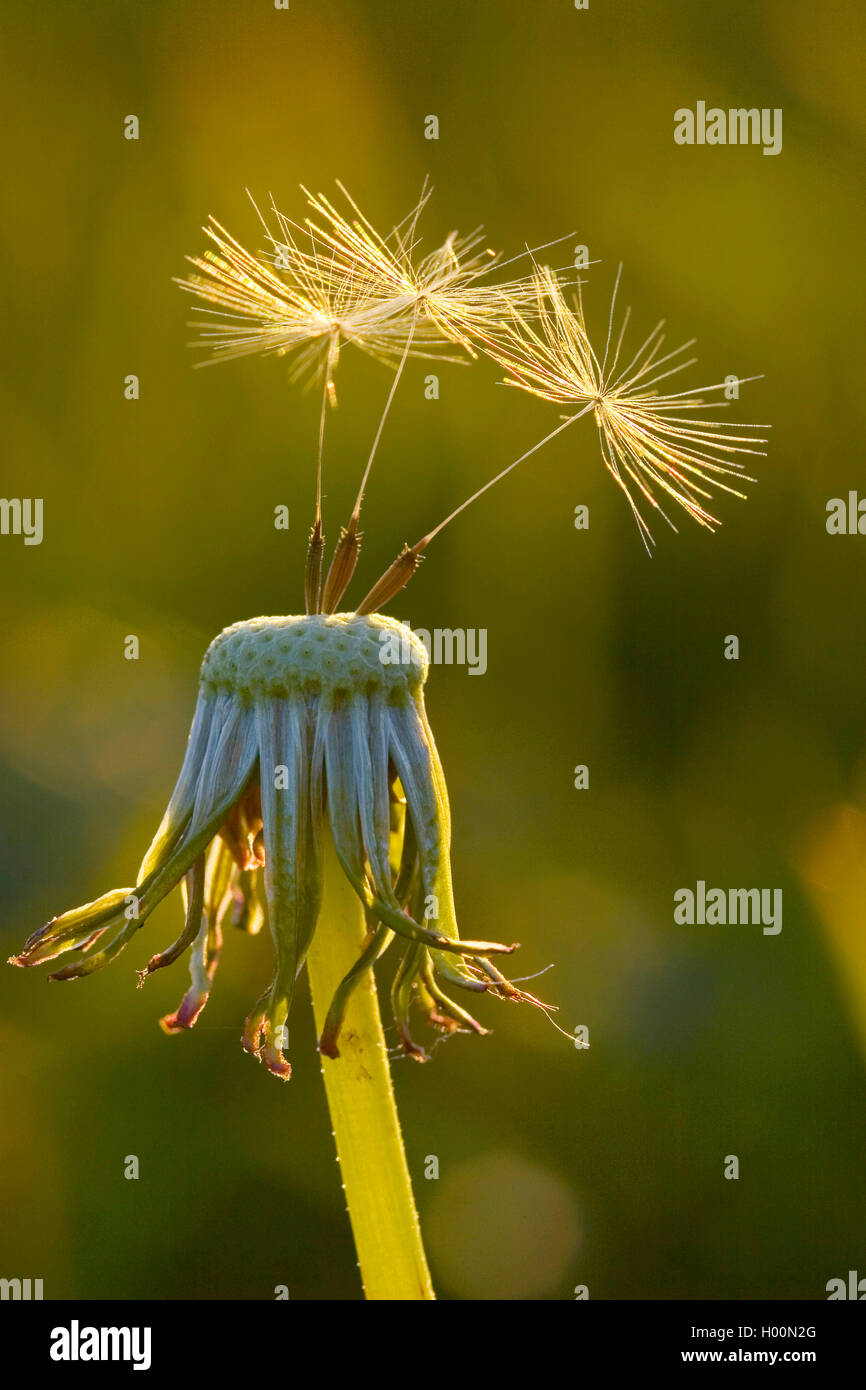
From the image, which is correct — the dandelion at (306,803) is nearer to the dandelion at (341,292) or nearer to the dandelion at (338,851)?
the dandelion at (338,851)

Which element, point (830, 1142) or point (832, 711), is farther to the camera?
point (832, 711)

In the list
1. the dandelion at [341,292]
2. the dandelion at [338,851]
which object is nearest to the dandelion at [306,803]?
the dandelion at [338,851]

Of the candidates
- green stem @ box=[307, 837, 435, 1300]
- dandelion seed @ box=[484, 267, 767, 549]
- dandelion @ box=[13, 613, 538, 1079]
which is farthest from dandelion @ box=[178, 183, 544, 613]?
green stem @ box=[307, 837, 435, 1300]

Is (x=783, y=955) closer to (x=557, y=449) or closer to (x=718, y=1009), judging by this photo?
(x=718, y=1009)

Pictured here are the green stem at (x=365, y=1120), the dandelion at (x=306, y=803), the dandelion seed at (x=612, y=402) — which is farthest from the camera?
the dandelion seed at (x=612, y=402)

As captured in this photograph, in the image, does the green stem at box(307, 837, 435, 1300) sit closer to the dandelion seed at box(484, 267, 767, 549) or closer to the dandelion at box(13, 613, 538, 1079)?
the dandelion at box(13, 613, 538, 1079)

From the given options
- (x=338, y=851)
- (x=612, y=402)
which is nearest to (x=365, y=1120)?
(x=338, y=851)

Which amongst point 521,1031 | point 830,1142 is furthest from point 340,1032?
point 830,1142

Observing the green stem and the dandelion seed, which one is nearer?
the green stem
